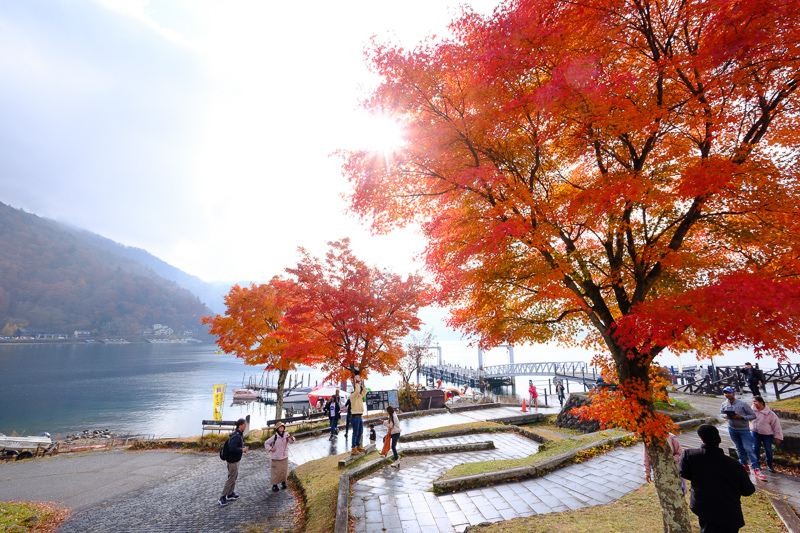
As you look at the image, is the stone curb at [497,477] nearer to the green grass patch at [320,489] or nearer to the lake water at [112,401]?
the green grass patch at [320,489]

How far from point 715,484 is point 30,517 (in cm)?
1303

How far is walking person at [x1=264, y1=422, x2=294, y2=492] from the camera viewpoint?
28.6 ft

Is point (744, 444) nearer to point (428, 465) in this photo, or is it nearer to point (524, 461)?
point (524, 461)

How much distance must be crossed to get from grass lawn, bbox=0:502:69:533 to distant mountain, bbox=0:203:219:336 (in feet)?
653

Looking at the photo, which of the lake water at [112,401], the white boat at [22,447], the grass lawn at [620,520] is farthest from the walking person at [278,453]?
the lake water at [112,401]

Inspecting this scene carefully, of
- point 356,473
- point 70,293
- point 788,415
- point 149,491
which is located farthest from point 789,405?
point 70,293

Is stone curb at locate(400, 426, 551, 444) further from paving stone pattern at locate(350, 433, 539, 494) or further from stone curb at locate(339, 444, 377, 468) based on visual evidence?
stone curb at locate(339, 444, 377, 468)

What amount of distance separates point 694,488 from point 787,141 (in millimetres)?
4768

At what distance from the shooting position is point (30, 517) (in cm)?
766

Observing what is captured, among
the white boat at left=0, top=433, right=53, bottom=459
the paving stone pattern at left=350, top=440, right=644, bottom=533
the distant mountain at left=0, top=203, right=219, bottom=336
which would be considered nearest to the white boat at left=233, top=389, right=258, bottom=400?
the white boat at left=0, top=433, right=53, bottom=459

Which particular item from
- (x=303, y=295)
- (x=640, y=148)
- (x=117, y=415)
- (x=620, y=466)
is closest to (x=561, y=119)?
(x=640, y=148)

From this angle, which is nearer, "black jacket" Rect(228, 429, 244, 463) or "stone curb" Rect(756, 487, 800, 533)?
"stone curb" Rect(756, 487, 800, 533)

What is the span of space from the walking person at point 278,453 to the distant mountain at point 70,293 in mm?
203175

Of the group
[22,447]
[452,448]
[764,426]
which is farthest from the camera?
[22,447]
